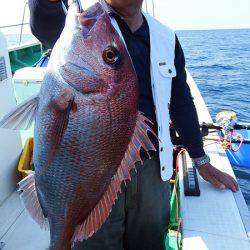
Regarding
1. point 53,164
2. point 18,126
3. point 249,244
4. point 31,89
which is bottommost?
point 31,89

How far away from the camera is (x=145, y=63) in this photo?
6.58ft

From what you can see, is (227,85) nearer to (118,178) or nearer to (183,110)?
(183,110)

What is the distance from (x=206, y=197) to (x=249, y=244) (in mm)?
501

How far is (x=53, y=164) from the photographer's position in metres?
1.32

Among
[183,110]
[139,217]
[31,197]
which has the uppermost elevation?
[31,197]

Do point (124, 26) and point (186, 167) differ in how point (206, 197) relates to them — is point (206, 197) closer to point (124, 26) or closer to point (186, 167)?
point (186, 167)

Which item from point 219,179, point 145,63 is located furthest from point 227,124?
point 145,63

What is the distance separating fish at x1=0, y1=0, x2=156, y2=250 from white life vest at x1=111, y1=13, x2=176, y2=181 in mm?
652

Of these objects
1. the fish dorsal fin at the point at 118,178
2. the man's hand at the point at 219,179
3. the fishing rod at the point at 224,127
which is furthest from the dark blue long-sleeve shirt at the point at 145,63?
the fishing rod at the point at 224,127

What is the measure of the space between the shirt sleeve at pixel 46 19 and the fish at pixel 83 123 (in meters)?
0.29

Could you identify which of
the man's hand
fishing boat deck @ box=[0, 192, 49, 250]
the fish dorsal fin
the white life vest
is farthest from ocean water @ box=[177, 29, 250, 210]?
the fish dorsal fin

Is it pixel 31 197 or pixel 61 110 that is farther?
pixel 31 197

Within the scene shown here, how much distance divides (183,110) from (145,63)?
44cm

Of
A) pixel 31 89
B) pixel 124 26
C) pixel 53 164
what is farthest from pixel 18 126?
pixel 31 89
